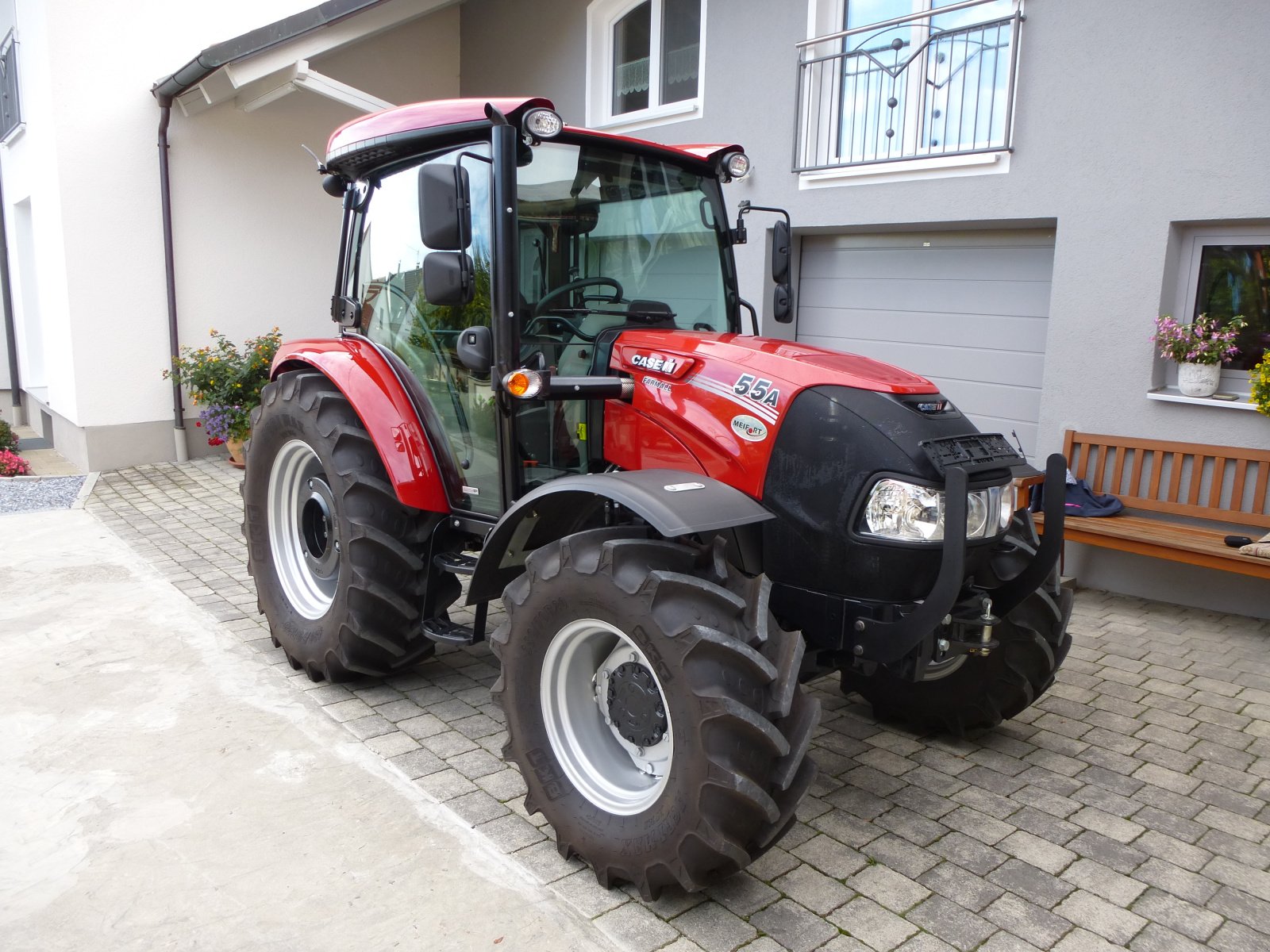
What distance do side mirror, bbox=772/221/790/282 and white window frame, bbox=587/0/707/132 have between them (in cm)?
436

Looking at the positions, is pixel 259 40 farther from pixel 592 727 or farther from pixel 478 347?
pixel 592 727

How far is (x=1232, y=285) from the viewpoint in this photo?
17.3 ft

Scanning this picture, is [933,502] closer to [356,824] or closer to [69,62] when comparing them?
[356,824]

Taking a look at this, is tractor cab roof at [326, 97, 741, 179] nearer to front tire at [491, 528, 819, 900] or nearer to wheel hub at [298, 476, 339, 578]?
wheel hub at [298, 476, 339, 578]

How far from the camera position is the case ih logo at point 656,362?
3.04 metres

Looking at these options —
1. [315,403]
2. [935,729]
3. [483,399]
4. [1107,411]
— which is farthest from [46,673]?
[1107,411]

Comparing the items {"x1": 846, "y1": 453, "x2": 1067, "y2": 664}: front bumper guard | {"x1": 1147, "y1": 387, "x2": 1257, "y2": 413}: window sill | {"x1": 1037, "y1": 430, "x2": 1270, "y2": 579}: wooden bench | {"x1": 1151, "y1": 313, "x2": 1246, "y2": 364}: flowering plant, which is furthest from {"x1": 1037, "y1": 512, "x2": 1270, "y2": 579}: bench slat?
{"x1": 846, "y1": 453, "x2": 1067, "y2": 664}: front bumper guard

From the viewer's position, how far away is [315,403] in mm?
3807

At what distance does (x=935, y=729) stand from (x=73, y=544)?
531 cm

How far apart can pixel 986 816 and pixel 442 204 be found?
2574 millimetres

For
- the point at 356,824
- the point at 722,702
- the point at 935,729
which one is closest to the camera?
the point at 722,702

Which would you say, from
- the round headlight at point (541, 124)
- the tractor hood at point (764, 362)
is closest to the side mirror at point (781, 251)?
the tractor hood at point (764, 362)

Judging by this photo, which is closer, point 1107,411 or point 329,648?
point 329,648

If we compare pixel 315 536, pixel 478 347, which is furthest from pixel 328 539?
pixel 478 347
